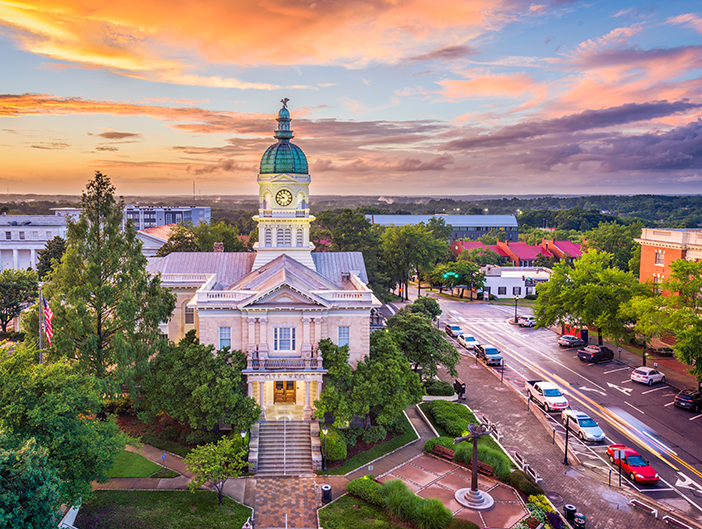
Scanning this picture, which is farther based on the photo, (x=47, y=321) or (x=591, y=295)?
(x=591, y=295)

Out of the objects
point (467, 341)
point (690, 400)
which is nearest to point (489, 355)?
point (467, 341)

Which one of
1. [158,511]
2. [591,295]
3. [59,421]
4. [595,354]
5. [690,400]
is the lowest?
[158,511]

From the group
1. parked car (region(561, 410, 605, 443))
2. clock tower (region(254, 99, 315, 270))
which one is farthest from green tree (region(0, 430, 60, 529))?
parked car (region(561, 410, 605, 443))

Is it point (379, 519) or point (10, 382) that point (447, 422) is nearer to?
point (379, 519)

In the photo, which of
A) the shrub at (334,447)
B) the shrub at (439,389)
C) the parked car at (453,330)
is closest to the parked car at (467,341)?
the parked car at (453,330)

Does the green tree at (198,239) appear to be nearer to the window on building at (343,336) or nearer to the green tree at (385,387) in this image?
the window on building at (343,336)

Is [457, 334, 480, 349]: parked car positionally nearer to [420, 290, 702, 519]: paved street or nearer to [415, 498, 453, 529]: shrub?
[420, 290, 702, 519]: paved street

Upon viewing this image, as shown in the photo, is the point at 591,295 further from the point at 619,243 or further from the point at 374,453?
the point at 619,243
